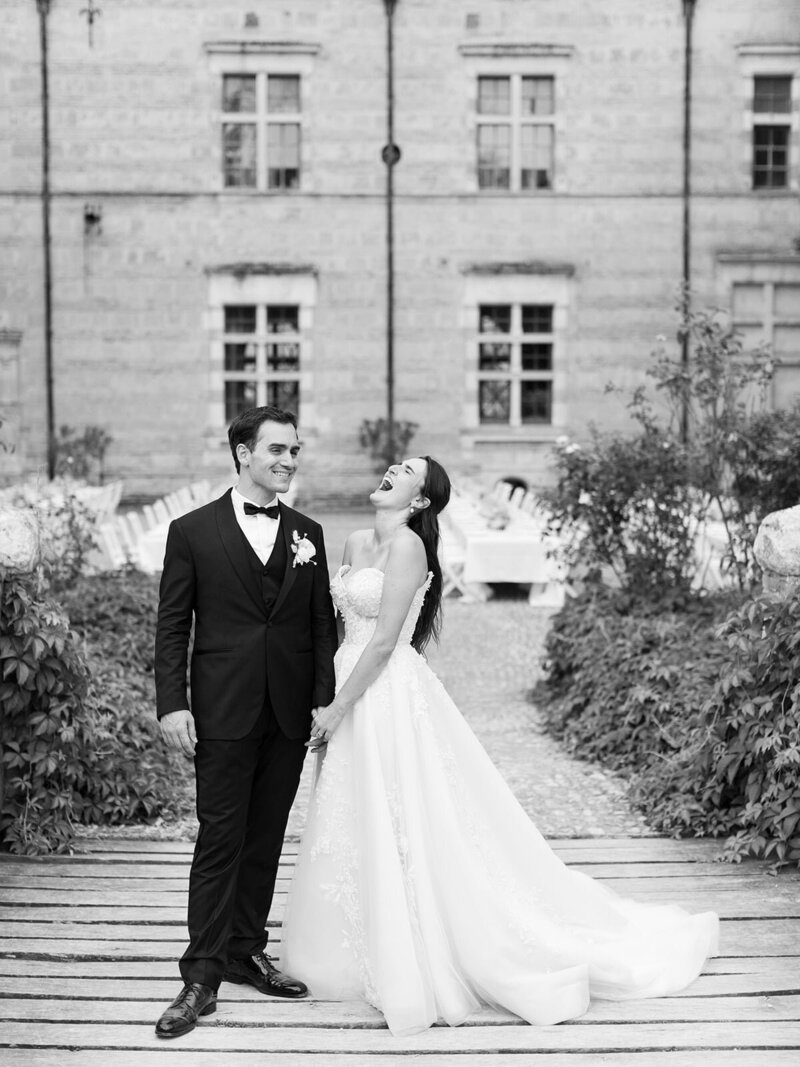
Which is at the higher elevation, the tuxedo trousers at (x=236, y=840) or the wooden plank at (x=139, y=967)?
the tuxedo trousers at (x=236, y=840)

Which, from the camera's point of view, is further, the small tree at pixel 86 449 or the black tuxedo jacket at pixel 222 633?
the small tree at pixel 86 449

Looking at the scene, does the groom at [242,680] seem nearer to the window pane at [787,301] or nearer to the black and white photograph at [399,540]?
the black and white photograph at [399,540]

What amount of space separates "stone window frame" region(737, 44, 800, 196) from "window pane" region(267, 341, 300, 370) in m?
7.47

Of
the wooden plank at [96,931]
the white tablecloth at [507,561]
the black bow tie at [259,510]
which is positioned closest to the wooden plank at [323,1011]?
the wooden plank at [96,931]

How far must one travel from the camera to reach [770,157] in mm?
21750

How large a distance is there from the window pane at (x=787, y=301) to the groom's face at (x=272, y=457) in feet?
62.6

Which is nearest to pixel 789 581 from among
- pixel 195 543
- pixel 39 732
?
pixel 195 543

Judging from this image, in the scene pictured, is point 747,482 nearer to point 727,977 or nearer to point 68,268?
point 727,977

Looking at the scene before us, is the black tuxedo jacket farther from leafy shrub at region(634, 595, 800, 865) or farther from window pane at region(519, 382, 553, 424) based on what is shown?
window pane at region(519, 382, 553, 424)

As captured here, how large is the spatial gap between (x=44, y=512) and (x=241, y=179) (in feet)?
44.2

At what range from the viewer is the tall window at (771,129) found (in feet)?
71.1

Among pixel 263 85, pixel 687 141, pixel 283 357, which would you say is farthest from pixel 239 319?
pixel 687 141

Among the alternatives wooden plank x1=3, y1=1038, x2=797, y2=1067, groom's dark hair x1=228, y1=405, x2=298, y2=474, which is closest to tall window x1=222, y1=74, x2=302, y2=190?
groom's dark hair x1=228, y1=405, x2=298, y2=474

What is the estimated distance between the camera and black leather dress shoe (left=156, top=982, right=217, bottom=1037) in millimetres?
3648
